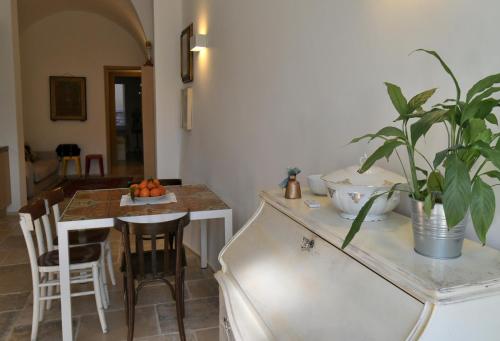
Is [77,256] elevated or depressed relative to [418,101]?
depressed

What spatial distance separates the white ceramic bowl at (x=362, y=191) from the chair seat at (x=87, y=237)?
2.26m

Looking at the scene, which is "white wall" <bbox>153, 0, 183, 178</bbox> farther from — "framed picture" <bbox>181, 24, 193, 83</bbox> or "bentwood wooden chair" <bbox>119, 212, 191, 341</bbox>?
"bentwood wooden chair" <bbox>119, 212, 191, 341</bbox>

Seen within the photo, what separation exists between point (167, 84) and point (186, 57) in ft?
1.75

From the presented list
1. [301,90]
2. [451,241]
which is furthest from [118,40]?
[451,241]

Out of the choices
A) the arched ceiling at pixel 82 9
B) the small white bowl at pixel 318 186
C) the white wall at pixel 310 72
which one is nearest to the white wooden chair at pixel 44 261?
the white wall at pixel 310 72

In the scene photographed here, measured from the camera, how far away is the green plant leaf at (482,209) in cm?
80

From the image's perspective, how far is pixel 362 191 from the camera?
125 cm

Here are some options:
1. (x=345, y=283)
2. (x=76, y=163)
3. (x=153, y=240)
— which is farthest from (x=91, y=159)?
(x=345, y=283)

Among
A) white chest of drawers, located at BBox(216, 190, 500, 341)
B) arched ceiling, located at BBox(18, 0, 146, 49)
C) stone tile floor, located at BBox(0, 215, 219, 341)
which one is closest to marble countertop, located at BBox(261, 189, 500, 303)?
white chest of drawers, located at BBox(216, 190, 500, 341)

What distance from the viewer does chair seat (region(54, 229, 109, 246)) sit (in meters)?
3.05

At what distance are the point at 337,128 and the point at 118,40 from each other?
27.6 ft

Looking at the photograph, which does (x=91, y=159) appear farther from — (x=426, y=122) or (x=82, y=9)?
(x=426, y=122)

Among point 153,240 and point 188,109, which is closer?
point 153,240

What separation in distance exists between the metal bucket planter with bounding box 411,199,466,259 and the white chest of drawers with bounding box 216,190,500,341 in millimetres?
24
